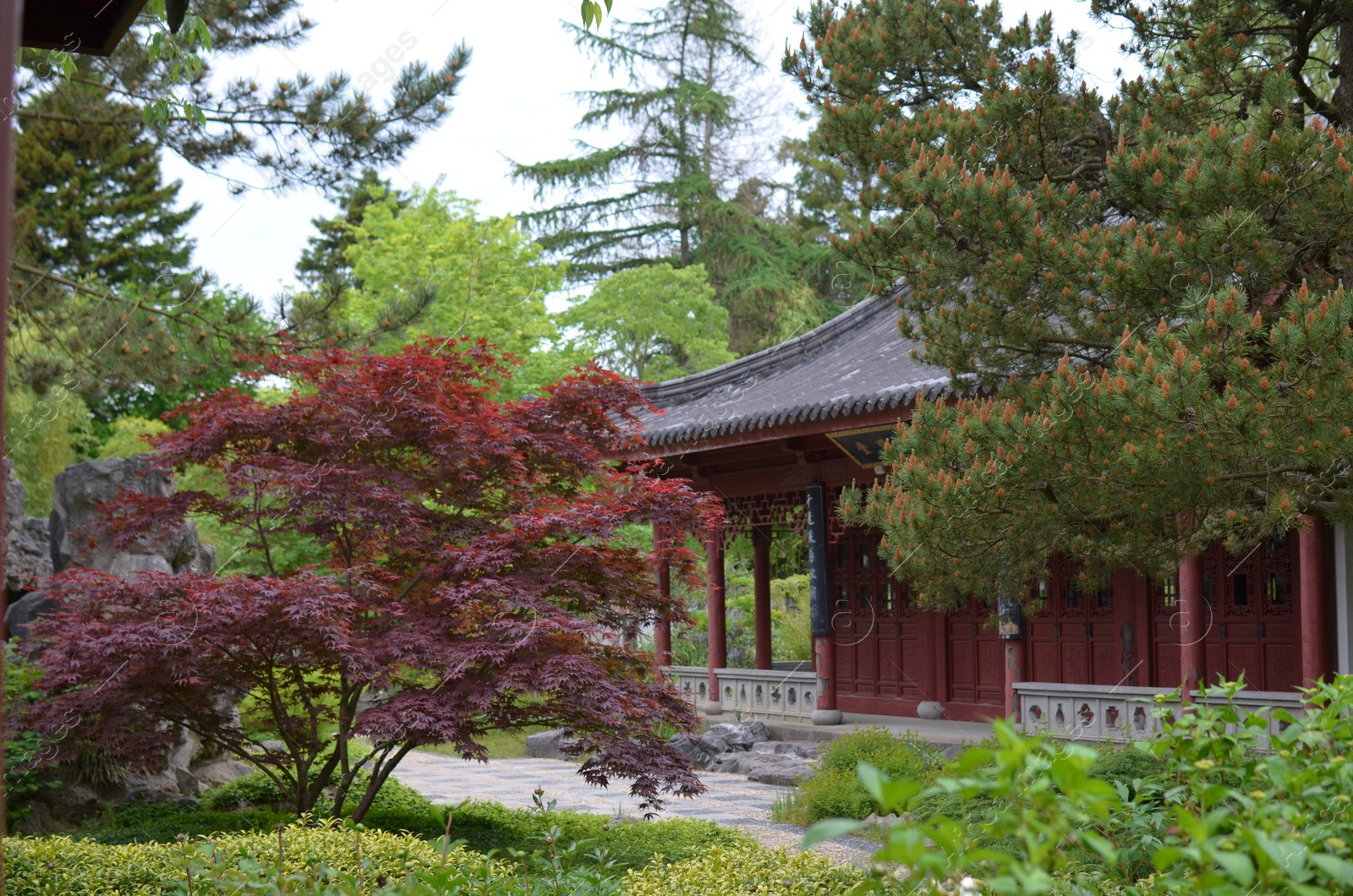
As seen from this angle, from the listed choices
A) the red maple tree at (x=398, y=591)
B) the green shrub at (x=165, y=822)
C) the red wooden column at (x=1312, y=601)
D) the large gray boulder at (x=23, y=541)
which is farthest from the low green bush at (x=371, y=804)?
the red wooden column at (x=1312, y=601)

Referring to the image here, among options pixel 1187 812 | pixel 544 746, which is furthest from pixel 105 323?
pixel 1187 812

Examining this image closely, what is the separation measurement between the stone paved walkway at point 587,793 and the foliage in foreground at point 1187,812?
14.6 feet

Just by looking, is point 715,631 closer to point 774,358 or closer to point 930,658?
point 930,658

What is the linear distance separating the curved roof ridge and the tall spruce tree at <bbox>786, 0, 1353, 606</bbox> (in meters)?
6.99

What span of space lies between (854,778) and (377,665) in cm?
362

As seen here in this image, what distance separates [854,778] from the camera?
26.8ft

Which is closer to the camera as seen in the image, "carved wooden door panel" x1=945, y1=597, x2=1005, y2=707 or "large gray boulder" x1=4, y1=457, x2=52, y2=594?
"large gray boulder" x1=4, y1=457, x2=52, y2=594

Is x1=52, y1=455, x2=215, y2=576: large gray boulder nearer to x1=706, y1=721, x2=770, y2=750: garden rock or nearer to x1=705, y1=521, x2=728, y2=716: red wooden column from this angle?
x1=706, y1=721, x2=770, y2=750: garden rock

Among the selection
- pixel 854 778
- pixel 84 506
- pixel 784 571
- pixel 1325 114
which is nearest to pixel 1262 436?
pixel 1325 114

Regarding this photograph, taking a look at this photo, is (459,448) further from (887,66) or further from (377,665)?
(887,66)

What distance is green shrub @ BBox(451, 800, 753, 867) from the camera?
6285mm

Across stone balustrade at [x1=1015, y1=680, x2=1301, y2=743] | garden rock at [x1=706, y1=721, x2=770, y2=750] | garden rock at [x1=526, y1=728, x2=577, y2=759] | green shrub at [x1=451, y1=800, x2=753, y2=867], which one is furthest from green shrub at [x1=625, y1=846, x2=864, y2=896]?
garden rock at [x1=526, y1=728, x2=577, y2=759]

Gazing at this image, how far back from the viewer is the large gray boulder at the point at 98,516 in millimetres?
9500

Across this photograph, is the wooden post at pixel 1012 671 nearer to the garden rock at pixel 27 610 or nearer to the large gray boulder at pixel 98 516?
the large gray boulder at pixel 98 516
